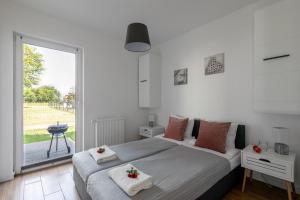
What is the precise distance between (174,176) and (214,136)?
1024 mm

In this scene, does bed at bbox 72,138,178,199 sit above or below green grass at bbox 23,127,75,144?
below

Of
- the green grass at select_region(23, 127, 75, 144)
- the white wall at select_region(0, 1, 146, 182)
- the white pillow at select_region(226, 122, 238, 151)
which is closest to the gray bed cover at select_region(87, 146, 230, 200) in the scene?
the white pillow at select_region(226, 122, 238, 151)

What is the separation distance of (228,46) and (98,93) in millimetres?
2678

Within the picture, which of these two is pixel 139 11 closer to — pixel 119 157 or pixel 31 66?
pixel 31 66

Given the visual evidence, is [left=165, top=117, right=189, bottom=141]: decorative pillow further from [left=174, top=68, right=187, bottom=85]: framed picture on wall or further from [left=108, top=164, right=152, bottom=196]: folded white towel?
[left=108, top=164, right=152, bottom=196]: folded white towel

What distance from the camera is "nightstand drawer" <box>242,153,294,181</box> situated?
1.61 meters

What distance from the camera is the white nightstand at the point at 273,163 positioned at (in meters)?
1.61

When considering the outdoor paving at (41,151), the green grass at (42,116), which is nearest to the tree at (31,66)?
the green grass at (42,116)

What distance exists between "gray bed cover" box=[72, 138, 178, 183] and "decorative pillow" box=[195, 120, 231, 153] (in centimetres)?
49

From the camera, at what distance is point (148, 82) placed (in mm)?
3568

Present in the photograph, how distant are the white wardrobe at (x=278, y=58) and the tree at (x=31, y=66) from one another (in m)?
3.49

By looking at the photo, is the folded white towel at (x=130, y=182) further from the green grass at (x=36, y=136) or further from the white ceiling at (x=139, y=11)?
the white ceiling at (x=139, y=11)

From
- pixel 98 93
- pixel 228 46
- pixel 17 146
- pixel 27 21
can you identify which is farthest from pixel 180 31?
pixel 17 146

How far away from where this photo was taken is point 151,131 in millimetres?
3416
